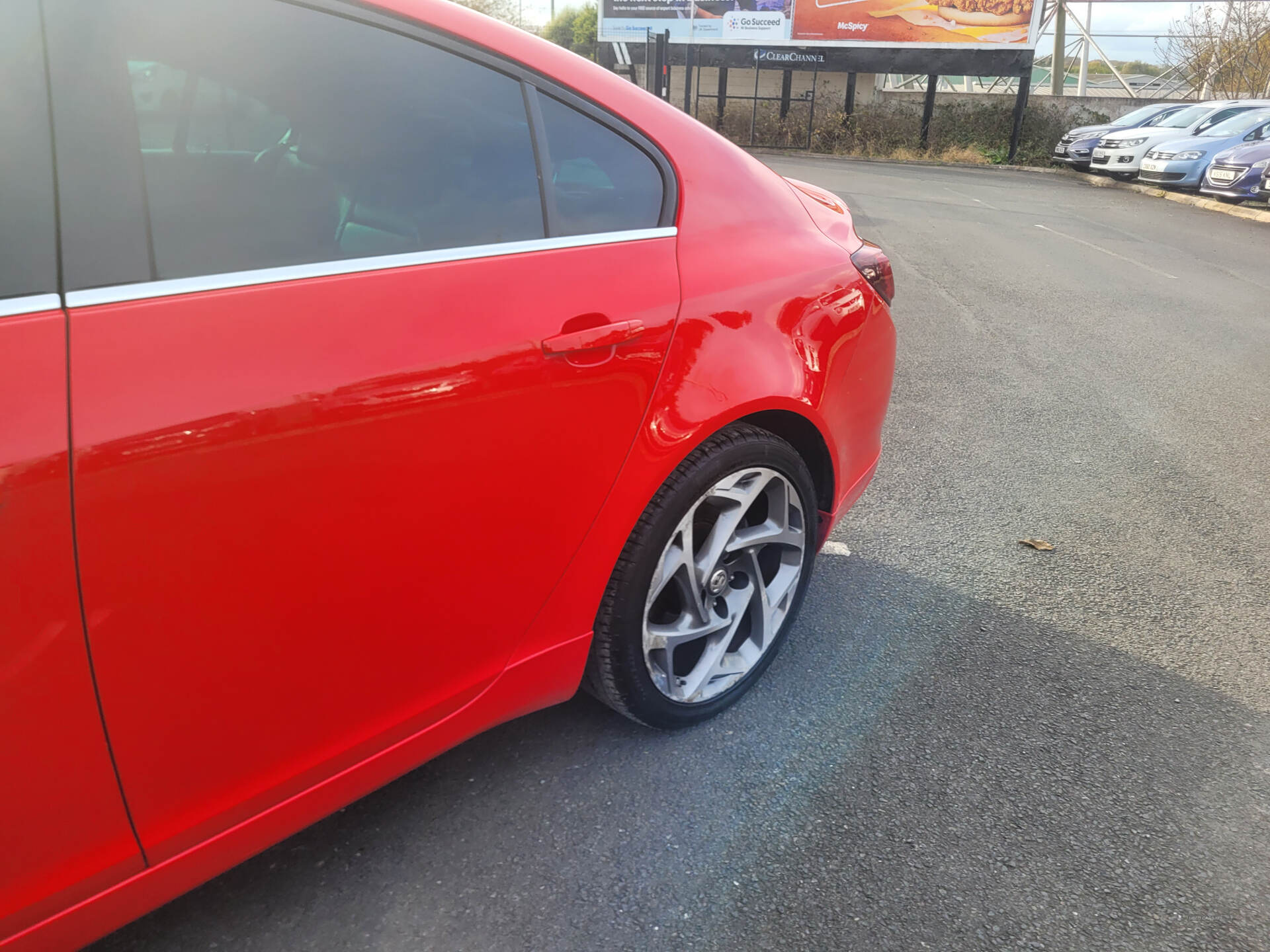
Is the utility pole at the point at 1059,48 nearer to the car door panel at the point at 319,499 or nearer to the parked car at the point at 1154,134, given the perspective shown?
the parked car at the point at 1154,134

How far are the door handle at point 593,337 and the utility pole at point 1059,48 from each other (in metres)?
40.1

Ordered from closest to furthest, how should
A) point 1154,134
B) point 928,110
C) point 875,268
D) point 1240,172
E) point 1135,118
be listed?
point 875,268
point 1240,172
point 1154,134
point 1135,118
point 928,110

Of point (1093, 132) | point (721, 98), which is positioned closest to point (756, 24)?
point (721, 98)

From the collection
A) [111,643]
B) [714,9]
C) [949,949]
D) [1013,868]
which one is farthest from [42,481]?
[714,9]

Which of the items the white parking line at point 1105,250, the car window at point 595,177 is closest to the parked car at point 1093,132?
the white parking line at point 1105,250

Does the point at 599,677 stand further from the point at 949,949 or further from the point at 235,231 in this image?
the point at 235,231

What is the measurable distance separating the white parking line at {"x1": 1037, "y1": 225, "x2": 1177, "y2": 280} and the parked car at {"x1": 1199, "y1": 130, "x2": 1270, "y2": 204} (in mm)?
5348

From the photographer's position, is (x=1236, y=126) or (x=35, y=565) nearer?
(x=35, y=565)

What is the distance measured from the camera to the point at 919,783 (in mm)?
2205

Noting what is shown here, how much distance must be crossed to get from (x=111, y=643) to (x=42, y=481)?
24cm

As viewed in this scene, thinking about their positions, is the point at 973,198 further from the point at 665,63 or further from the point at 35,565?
the point at 35,565

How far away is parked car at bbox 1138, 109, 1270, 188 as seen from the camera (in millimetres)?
16719

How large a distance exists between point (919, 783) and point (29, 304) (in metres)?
2.05

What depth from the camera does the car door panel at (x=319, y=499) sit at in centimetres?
121
